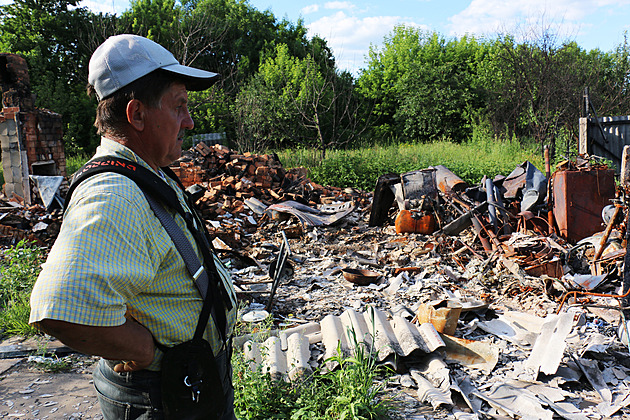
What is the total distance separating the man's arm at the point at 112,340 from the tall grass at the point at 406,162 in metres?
14.0

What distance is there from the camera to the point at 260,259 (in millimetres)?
7887

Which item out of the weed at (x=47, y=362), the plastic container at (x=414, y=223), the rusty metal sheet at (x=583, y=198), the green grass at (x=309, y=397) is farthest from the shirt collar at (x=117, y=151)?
the plastic container at (x=414, y=223)

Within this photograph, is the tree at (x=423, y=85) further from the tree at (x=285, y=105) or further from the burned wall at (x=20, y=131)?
the burned wall at (x=20, y=131)

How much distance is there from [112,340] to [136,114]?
0.67m

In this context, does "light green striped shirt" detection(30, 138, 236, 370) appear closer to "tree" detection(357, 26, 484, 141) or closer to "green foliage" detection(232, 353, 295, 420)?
"green foliage" detection(232, 353, 295, 420)

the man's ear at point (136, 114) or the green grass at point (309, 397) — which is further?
the green grass at point (309, 397)

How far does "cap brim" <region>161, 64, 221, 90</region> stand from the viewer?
1.44 meters

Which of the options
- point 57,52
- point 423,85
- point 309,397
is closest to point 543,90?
point 423,85

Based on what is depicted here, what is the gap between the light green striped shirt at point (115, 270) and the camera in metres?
1.10

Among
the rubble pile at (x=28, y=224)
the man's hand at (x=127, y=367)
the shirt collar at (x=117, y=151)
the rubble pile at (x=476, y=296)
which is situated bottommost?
the rubble pile at (x=476, y=296)

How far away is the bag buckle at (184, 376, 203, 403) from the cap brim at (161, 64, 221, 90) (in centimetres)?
92

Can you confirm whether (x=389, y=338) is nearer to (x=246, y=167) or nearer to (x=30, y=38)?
(x=246, y=167)

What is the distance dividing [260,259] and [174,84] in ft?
21.4

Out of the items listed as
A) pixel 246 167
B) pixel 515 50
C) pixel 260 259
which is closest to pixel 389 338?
pixel 260 259
